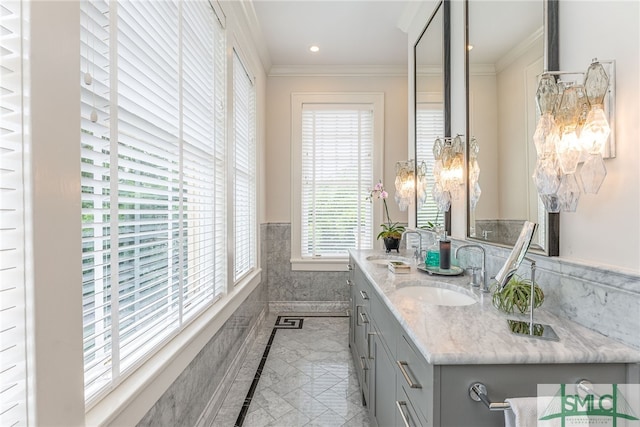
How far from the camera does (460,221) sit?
1.99 meters

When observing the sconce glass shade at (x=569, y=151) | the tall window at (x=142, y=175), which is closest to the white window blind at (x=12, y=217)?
the tall window at (x=142, y=175)

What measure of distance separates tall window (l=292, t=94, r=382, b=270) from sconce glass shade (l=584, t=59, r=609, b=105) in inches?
109

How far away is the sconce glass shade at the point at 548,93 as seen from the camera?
100 cm

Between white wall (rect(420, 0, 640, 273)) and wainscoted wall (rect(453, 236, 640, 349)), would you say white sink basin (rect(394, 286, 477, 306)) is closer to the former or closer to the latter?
wainscoted wall (rect(453, 236, 640, 349))

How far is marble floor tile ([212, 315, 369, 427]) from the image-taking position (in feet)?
6.21

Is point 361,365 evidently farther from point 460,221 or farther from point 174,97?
point 174,97

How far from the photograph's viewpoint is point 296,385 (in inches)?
88.2

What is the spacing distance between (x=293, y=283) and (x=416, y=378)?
296 centimetres

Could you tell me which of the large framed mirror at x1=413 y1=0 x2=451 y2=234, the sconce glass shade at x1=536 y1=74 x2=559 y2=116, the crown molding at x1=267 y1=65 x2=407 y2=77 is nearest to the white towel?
the sconce glass shade at x1=536 y1=74 x2=559 y2=116

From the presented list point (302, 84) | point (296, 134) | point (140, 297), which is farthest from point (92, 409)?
point (302, 84)

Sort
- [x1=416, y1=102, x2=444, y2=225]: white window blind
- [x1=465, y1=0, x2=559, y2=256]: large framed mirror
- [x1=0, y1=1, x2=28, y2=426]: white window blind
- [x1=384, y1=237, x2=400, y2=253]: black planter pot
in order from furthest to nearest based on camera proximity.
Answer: [x1=384, y1=237, x2=400, y2=253]: black planter pot → [x1=416, y1=102, x2=444, y2=225]: white window blind → [x1=465, y1=0, x2=559, y2=256]: large framed mirror → [x1=0, y1=1, x2=28, y2=426]: white window blind

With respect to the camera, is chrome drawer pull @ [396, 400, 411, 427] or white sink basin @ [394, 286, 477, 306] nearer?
chrome drawer pull @ [396, 400, 411, 427]

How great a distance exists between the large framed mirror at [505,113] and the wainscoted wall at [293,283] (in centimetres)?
220

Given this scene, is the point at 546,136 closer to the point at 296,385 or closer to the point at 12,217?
the point at 12,217
